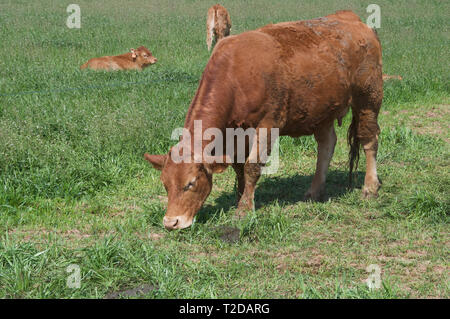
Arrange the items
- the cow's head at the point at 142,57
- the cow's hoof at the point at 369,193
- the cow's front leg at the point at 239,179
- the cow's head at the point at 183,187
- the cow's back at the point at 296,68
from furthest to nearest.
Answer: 1. the cow's head at the point at 142,57
2. the cow's hoof at the point at 369,193
3. the cow's front leg at the point at 239,179
4. the cow's back at the point at 296,68
5. the cow's head at the point at 183,187

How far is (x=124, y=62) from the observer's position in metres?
13.5

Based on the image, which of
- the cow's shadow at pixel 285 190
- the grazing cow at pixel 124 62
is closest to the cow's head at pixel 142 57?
the grazing cow at pixel 124 62

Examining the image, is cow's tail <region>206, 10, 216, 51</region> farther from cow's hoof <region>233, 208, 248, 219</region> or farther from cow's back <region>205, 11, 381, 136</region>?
cow's hoof <region>233, 208, 248, 219</region>

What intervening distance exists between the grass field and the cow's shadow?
0.03 m

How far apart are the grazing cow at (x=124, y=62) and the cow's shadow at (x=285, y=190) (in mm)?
6481

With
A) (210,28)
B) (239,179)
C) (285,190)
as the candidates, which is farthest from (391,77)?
(239,179)

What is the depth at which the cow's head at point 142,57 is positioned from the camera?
1373 cm

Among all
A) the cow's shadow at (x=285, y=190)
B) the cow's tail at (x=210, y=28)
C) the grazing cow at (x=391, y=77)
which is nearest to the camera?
the cow's shadow at (x=285, y=190)

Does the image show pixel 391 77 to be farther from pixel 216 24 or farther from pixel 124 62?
pixel 124 62

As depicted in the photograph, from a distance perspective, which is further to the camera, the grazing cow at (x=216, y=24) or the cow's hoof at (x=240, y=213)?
the grazing cow at (x=216, y=24)

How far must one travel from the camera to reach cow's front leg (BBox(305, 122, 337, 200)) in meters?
6.97

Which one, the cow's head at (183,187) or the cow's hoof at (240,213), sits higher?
the cow's head at (183,187)

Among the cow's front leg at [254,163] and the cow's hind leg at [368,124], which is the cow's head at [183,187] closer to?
the cow's front leg at [254,163]

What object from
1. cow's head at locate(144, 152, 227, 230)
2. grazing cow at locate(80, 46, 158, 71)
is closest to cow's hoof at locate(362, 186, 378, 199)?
cow's head at locate(144, 152, 227, 230)
